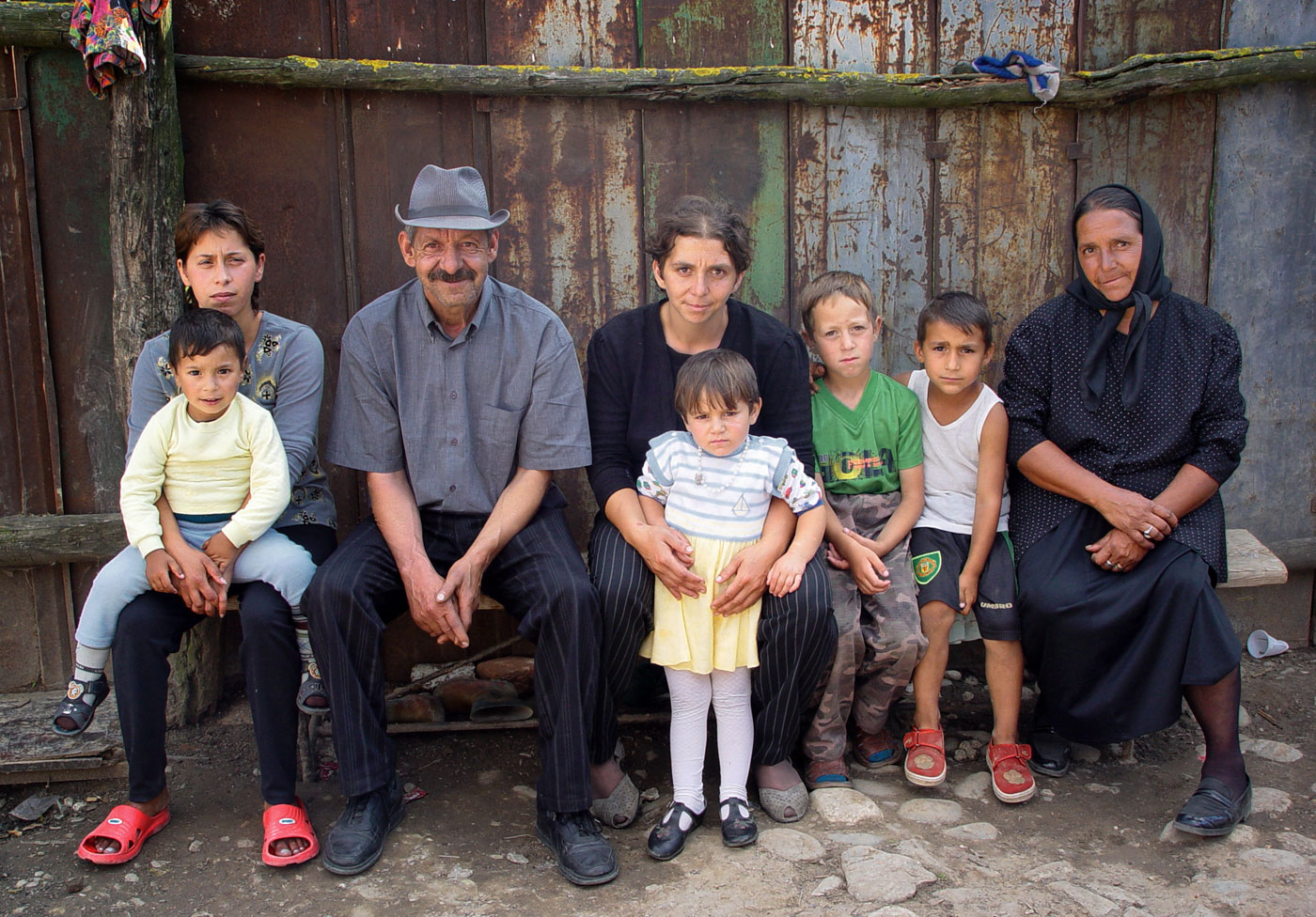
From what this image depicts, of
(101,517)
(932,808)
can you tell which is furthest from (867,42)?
(101,517)

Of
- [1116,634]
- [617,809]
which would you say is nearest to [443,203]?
[617,809]

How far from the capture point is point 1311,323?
369cm

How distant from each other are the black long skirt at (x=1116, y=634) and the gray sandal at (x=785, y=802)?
804mm

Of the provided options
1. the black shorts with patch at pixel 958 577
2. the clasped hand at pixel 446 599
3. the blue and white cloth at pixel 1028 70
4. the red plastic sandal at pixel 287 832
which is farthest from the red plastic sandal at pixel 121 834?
the blue and white cloth at pixel 1028 70

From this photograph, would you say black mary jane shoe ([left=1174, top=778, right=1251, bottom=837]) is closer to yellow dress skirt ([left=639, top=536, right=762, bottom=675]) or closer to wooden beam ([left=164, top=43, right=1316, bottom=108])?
yellow dress skirt ([left=639, top=536, right=762, bottom=675])

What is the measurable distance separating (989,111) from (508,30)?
1.71 meters

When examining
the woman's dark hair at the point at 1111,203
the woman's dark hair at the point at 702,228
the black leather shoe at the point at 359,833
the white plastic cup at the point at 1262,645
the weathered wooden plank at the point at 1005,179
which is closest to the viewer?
the black leather shoe at the point at 359,833

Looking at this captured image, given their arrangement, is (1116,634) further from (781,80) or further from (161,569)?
(161,569)

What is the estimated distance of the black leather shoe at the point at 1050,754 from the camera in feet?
10.0

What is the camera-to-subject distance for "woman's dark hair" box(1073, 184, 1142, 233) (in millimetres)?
2982

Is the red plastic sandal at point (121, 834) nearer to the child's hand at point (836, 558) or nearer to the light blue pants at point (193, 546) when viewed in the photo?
the light blue pants at point (193, 546)

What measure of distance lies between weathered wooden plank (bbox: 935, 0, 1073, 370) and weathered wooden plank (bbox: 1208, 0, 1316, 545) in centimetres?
55

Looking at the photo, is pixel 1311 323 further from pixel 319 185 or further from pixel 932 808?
pixel 319 185

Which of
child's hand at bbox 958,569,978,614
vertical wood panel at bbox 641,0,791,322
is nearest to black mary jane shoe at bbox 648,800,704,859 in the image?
child's hand at bbox 958,569,978,614
